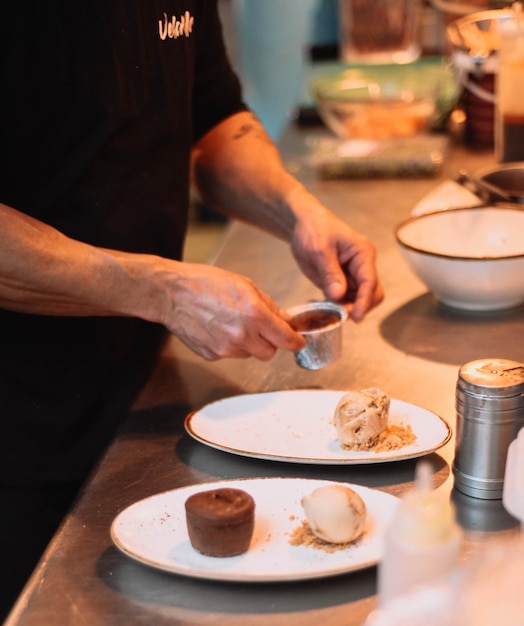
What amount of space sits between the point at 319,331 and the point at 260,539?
0.46 meters

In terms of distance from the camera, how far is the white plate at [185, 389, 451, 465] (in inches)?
51.4

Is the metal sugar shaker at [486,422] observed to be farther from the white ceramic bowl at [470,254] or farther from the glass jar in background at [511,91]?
the glass jar in background at [511,91]

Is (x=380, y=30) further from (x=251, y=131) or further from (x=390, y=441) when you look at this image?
(x=390, y=441)

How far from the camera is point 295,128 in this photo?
319 cm

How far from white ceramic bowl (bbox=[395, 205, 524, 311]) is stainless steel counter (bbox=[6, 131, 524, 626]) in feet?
0.15

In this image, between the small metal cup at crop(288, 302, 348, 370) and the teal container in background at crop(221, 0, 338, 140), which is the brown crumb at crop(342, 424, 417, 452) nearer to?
the small metal cup at crop(288, 302, 348, 370)

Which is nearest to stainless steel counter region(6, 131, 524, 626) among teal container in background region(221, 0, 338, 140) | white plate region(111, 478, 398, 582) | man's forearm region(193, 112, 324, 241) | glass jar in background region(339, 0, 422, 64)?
white plate region(111, 478, 398, 582)

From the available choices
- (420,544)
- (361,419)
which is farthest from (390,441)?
(420,544)

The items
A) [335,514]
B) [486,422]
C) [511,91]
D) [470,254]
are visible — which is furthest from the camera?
[511,91]

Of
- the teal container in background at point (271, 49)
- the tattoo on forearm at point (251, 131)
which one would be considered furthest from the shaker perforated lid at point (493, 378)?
the teal container in background at point (271, 49)

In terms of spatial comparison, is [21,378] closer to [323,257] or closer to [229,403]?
[229,403]

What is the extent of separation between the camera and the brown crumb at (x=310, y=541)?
3.64 ft

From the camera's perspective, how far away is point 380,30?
355 centimetres

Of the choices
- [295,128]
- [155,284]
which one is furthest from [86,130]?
[295,128]
